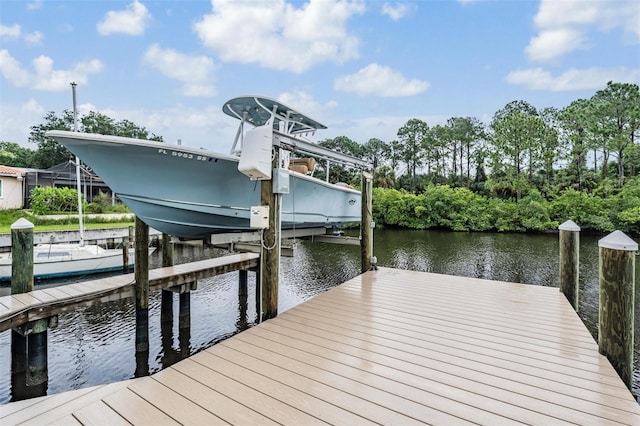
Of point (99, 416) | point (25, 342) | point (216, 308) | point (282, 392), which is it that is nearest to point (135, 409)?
point (99, 416)

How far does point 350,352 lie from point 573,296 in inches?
139

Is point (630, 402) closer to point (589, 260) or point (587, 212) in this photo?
point (589, 260)

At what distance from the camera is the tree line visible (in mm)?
21750

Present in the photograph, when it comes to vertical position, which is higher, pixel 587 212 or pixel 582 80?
pixel 582 80

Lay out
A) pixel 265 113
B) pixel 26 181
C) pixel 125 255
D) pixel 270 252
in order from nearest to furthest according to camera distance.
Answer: pixel 270 252, pixel 265 113, pixel 125 255, pixel 26 181

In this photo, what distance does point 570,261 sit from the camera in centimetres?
418

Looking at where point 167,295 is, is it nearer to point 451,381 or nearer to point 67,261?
point 67,261

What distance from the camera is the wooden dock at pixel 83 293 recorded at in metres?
3.76

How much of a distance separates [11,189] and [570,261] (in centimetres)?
2590

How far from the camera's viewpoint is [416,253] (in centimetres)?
1466

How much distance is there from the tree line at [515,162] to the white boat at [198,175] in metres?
15.0

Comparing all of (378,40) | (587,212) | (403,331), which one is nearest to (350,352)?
(403,331)

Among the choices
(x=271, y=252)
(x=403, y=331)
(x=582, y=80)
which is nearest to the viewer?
(x=403, y=331)

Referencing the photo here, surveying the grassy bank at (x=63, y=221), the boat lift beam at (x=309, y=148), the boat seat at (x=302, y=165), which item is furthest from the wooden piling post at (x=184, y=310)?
the grassy bank at (x=63, y=221)
